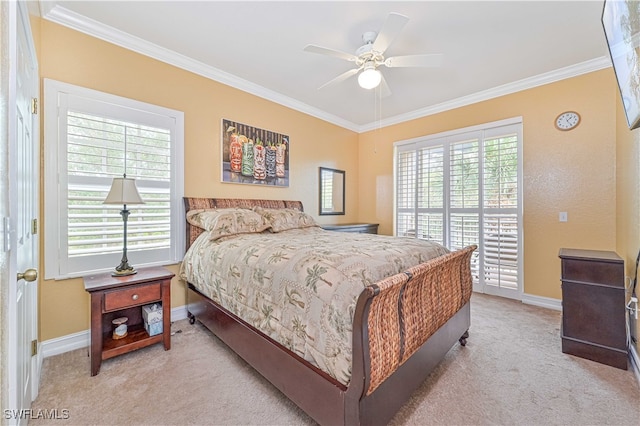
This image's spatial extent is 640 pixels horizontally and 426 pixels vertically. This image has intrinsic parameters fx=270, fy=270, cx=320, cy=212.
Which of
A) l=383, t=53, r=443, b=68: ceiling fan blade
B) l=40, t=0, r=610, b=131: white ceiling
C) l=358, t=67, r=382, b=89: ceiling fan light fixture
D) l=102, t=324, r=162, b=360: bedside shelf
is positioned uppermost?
l=40, t=0, r=610, b=131: white ceiling

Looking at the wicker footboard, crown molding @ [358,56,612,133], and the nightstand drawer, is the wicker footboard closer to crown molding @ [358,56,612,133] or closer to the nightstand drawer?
the nightstand drawer

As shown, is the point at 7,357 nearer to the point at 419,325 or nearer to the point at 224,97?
the point at 419,325

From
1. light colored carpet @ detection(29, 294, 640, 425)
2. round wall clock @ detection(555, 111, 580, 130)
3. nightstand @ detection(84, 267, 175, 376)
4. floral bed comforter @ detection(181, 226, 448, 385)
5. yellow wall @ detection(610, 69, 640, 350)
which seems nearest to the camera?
floral bed comforter @ detection(181, 226, 448, 385)

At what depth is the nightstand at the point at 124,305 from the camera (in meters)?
1.94

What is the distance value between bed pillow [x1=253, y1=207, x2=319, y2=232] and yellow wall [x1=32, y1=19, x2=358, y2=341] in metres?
0.55

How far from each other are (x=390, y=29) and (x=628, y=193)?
255 centimetres

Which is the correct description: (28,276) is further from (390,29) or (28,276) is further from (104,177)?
(390,29)

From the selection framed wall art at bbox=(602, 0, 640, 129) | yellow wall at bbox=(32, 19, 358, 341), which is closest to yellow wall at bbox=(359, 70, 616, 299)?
framed wall art at bbox=(602, 0, 640, 129)

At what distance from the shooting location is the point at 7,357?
985 millimetres

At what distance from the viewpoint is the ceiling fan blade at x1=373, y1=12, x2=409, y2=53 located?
1.83m

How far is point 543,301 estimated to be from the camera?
3.29 m

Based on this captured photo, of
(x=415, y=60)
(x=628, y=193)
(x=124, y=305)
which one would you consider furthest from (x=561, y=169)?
(x=124, y=305)

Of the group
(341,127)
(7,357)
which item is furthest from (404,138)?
(7,357)

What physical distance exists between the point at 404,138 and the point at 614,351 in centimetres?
361
